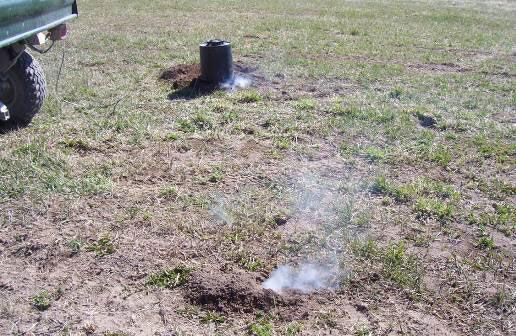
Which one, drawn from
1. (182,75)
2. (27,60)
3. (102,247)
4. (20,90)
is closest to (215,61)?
(182,75)

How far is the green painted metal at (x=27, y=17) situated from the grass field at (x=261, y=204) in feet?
3.06

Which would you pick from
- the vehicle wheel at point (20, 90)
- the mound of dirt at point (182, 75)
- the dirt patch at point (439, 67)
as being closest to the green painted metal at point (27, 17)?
the vehicle wheel at point (20, 90)

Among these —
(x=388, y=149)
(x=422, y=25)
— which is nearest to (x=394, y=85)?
(x=388, y=149)

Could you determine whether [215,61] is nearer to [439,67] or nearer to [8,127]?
[8,127]

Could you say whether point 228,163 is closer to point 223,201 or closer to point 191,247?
point 223,201

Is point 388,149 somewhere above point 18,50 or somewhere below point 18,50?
below

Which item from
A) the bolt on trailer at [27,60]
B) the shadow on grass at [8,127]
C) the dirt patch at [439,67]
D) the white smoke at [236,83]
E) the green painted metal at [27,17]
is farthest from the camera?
the dirt patch at [439,67]

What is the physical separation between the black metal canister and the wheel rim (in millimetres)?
2177

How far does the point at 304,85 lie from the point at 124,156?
9.80 ft

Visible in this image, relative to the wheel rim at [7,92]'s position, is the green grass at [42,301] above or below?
below

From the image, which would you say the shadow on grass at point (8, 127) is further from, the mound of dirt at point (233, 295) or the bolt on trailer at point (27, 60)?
the mound of dirt at point (233, 295)

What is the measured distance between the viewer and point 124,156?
4297 mm

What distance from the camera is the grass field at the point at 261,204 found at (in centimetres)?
259

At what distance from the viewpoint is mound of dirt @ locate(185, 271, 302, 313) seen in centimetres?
261
